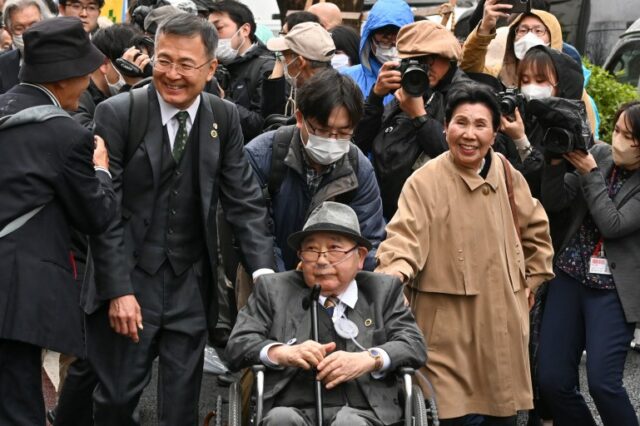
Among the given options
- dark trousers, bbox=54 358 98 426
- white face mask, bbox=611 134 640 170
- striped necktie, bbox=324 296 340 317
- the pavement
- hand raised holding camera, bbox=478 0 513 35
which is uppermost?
hand raised holding camera, bbox=478 0 513 35

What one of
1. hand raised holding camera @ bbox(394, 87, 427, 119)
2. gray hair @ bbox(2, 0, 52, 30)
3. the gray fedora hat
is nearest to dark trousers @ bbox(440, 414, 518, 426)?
the gray fedora hat

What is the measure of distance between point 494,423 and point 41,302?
2.43m

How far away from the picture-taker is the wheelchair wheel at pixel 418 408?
5.57 meters

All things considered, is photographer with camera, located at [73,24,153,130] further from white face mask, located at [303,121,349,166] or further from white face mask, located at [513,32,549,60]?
white face mask, located at [513,32,549,60]

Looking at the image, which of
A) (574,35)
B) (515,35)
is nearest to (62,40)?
(515,35)

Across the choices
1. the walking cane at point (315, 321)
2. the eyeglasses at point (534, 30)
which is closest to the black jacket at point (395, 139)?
the eyeglasses at point (534, 30)

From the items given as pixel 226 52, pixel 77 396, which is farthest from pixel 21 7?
pixel 77 396

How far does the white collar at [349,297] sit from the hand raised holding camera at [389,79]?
5.17ft

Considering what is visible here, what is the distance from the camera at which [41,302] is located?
18.4ft

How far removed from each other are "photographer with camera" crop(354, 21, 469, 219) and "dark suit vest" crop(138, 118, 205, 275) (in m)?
1.45

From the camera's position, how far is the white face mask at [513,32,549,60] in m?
8.16

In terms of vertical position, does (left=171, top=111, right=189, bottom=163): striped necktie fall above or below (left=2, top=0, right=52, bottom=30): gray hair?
below

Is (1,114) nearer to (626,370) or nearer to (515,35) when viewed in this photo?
(515,35)

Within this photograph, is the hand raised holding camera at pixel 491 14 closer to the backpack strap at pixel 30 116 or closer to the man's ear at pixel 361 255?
the man's ear at pixel 361 255
